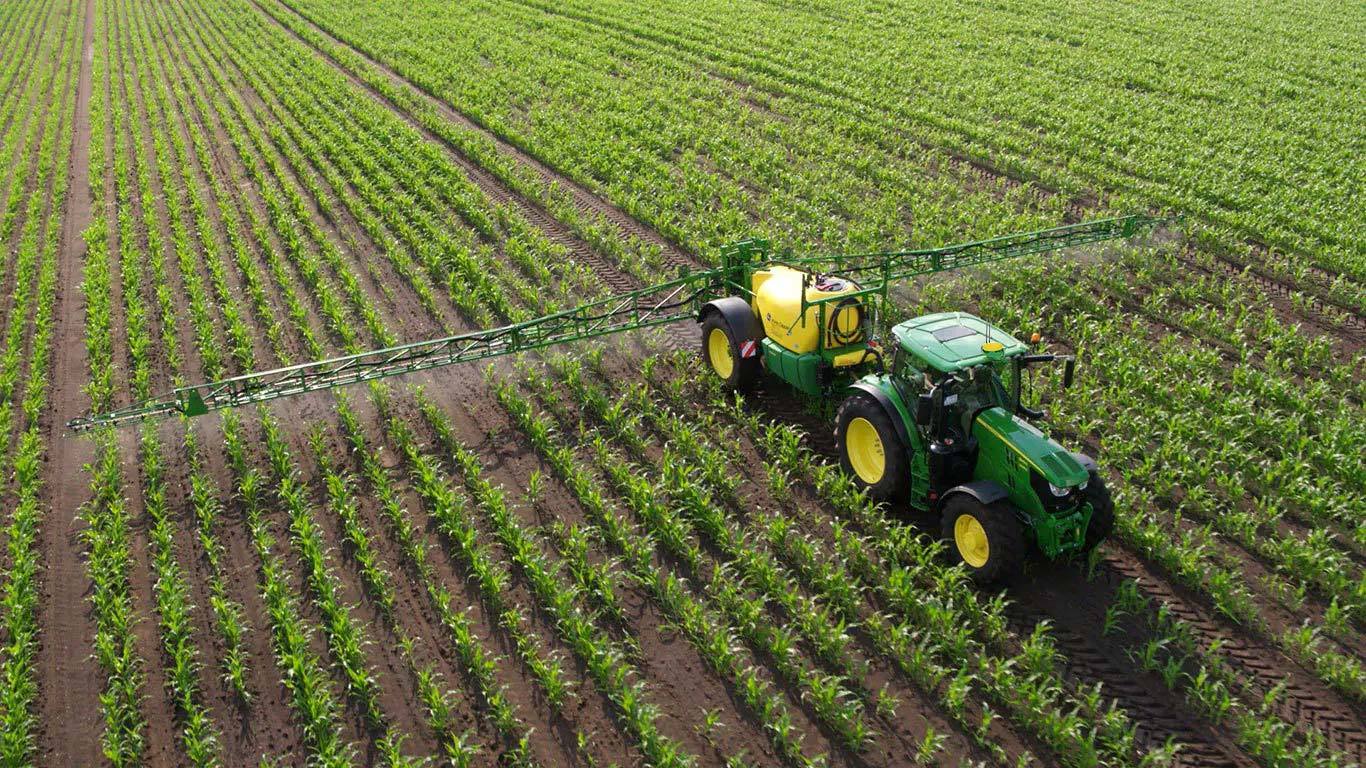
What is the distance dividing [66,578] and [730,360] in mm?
6997

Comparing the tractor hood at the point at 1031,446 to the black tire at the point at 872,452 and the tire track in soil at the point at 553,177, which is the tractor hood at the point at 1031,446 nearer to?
the black tire at the point at 872,452

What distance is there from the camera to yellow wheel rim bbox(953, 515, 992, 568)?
8055mm

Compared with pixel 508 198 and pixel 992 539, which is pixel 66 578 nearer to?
pixel 992 539

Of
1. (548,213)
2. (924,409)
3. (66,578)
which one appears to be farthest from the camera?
(548,213)

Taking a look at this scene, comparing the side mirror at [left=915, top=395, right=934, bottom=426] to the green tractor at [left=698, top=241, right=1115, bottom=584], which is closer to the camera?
the green tractor at [left=698, top=241, right=1115, bottom=584]

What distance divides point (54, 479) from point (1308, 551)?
12.3 meters

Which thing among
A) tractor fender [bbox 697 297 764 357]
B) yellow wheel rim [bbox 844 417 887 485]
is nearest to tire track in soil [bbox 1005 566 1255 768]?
yellow wheel rim [bbox 844 417 887 485]

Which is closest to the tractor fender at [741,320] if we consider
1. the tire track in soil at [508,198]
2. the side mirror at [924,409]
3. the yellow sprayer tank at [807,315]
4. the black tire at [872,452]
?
the yellow sprayer tank at [807,315]

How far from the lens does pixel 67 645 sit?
8.02 meters

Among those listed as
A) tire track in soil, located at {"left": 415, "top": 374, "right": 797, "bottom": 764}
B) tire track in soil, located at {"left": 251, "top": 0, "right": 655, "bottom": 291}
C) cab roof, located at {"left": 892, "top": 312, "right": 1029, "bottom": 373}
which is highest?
cab roof, located at {"left": 892, "top": 312, "right": 1029, "bottom": 373}

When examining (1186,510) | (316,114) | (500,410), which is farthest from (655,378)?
(316,114)

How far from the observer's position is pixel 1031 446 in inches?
314

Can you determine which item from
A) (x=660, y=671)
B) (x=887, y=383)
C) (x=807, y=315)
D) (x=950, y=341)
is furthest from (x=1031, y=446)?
(x=660, y=671)

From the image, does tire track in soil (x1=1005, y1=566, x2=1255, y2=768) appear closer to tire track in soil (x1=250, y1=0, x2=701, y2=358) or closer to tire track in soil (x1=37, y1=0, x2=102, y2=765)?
tire track in soil (x1=250, y1=0, x2=701, y2=358)
